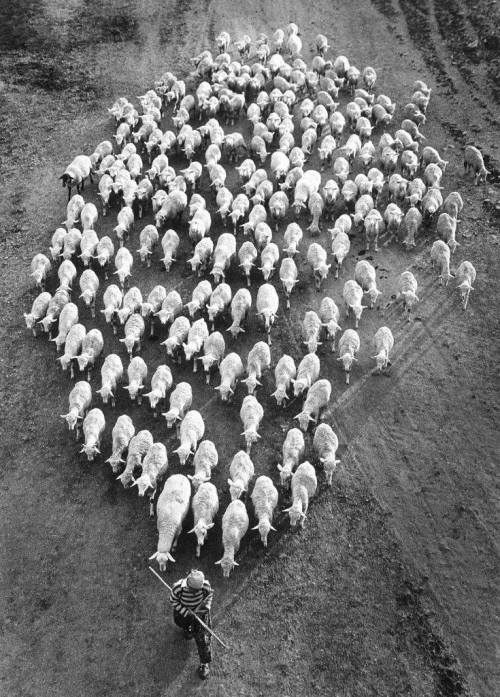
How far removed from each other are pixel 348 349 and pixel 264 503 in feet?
14.9

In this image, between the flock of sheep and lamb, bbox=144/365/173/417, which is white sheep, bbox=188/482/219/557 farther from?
→ lamb, bbox=144/365/173/417

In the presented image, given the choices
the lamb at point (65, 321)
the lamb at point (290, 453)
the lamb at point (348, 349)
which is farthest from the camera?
the lamb at point (65, 321)

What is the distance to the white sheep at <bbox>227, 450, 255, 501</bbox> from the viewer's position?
11836mm

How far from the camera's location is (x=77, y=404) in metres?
13.6

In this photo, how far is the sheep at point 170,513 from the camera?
11.0m

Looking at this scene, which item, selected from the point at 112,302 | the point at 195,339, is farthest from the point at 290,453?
the point at 112,302

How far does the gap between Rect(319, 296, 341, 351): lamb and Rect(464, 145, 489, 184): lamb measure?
811 centimetres

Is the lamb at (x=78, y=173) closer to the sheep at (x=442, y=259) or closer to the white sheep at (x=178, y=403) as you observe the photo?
the white sheep at (x=178, y=403)

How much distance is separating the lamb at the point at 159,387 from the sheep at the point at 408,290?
6.15m

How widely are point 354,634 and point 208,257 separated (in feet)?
34.4

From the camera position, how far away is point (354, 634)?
10.2 meters

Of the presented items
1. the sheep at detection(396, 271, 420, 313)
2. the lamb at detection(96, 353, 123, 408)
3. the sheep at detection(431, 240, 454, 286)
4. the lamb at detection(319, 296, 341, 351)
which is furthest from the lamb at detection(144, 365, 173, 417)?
the sheep at detection(431, 240, 454, 286)

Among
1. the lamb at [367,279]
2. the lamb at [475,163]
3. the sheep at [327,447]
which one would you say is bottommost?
the sheep at [327,447]

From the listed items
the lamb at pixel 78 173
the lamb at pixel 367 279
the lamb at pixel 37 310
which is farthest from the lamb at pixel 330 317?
the lamb at pixel 78 173
